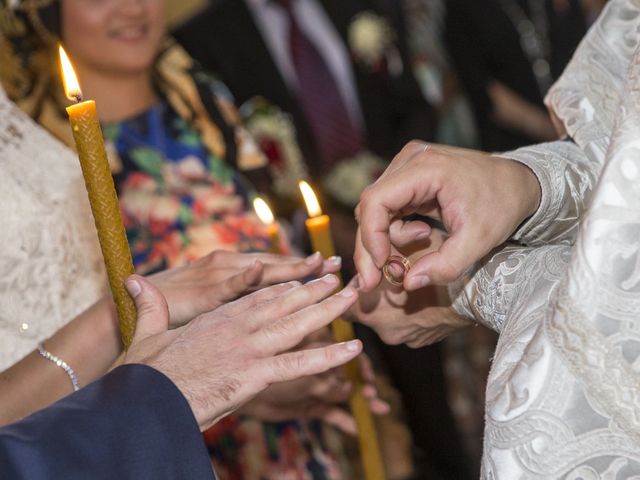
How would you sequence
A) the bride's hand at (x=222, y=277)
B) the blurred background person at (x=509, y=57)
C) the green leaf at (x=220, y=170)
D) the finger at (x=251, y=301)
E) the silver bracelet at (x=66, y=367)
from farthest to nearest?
1. the blurred background person at (x=509, y=57)
2. the green leaf at (x=220, y=170)
3. the silver bracelet at (x=66, y=367)
4. the bride's hand at (x=222, y=277)
5. the finger at (x=251, y=301)

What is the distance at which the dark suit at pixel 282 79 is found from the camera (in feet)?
10.7

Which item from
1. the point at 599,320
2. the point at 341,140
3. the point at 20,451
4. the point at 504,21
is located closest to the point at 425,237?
the point at 599,320

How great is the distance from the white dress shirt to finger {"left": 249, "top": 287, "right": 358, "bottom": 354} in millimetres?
2263

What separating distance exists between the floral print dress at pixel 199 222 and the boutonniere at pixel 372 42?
3.29ft

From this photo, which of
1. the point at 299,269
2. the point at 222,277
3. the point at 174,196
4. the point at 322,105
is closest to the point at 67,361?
the point at 222,277

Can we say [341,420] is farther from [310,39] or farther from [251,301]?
[310,39]

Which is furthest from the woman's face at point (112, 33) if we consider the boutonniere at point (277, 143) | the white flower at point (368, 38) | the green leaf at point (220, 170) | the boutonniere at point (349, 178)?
the white flower at point (368, 38)

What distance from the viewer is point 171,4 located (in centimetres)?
315

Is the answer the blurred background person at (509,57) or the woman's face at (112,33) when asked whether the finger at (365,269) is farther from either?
the blurred background person at (509,57)

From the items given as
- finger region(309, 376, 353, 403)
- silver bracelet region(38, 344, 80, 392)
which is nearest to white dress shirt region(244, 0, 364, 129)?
finger region(309, 376, 353, 403)

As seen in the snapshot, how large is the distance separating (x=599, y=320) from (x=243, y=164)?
1775 mm

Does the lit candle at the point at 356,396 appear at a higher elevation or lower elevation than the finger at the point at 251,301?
lower

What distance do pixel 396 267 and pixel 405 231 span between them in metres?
0.08

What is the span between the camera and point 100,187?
103 cm
